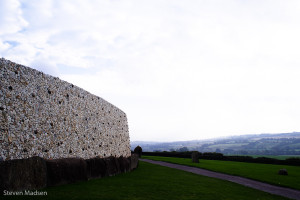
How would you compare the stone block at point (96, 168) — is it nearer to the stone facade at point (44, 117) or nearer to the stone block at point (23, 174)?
the stone facade at point (44, 117)

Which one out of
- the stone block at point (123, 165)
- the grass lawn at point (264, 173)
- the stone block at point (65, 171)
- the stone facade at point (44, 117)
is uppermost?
the stone facade at point (44, 117)

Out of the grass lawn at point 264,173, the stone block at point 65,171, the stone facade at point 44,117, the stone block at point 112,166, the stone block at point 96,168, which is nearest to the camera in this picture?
the stone facade at point 44,117

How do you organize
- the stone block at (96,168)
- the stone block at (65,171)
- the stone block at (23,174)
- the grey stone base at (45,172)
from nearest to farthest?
the stone block at (23,174) < the grey stone base at (45,172) < the stone block at (65,171) < the stone block at (96,168)

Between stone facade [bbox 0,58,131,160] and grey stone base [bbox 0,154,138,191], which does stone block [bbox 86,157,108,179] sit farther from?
stone facade [bbox 0,58,131,160]

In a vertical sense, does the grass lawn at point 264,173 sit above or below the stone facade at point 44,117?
below

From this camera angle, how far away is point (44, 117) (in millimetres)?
12555

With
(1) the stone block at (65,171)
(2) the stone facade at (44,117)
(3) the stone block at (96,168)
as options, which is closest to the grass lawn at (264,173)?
(3) the stone block at (96,168)

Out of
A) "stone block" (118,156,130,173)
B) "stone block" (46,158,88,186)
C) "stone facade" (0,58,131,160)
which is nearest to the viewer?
"stone facade" (0,58,131,160)

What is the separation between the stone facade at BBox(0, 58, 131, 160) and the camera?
10.3 m

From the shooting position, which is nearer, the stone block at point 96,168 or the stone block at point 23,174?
the stone block at point 23,174

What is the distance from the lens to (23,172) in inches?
353

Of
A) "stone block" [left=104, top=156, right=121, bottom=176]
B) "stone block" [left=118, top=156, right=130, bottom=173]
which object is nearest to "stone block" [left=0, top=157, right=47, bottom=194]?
"stone block" [left=104, top=156, right=121, bottom=176]

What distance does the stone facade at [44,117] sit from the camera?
10.3 metres

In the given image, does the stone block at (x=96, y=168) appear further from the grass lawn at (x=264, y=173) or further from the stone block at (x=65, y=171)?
the grass lawn at (x=264, y=173)
